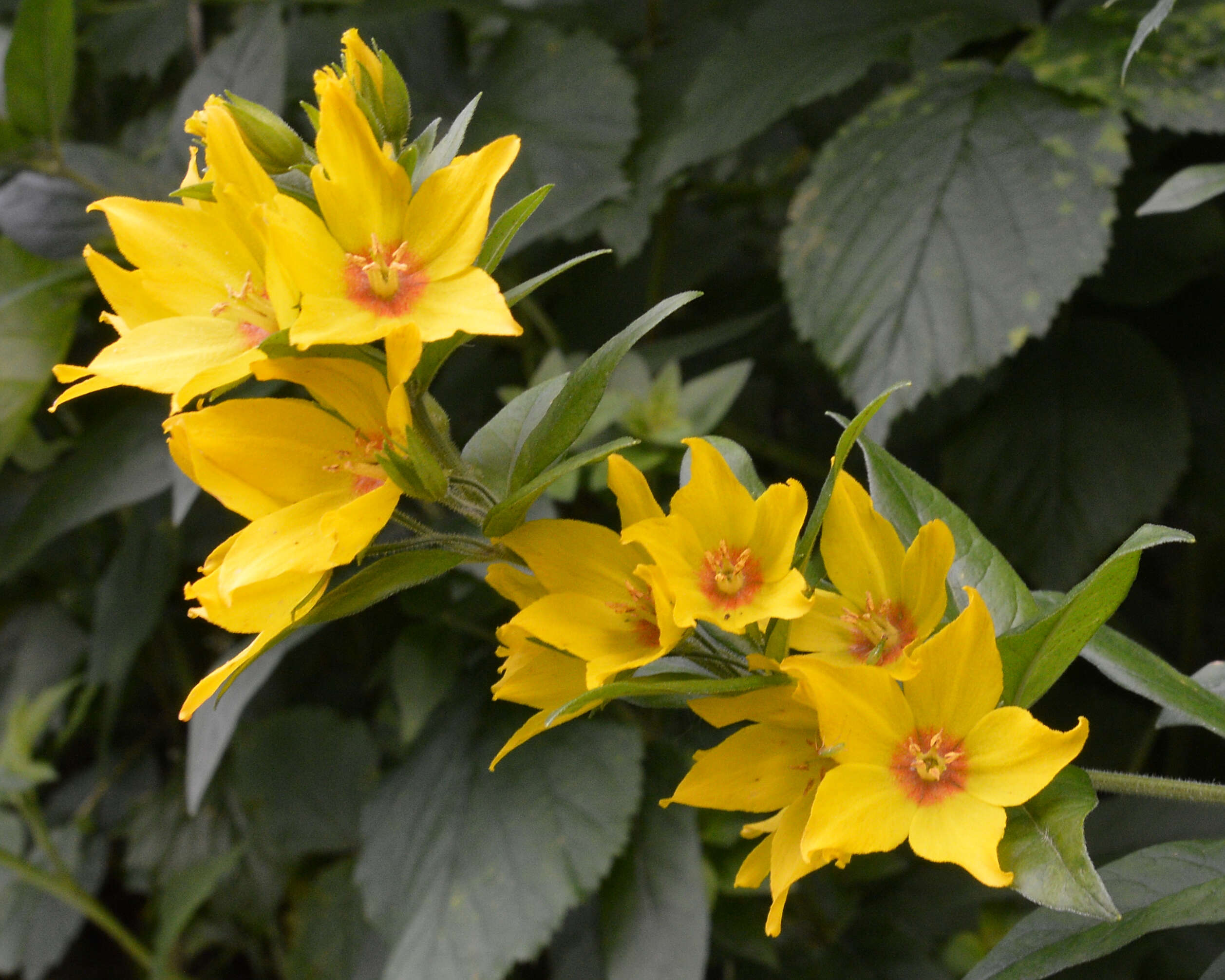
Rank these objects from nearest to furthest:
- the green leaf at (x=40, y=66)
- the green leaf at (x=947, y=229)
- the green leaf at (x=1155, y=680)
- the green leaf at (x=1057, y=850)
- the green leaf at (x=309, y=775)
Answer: the green leaf at (x=1057, y=850)
the green leaf at (x=1155, y=680)
the green leaf at (x=947, y=229)
the green leaf at (x=40, y=66)
the green leaf at (x=309, y=775)

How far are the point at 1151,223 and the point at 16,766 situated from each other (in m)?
1.16

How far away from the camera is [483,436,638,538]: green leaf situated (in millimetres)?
344

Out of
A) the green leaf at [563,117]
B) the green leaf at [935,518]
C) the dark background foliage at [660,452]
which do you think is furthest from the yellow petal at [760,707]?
the green leaf at [563,117]

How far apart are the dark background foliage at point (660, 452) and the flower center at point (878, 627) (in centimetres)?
34

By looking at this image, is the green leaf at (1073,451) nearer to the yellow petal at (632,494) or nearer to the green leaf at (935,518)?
the green leaf at (935,518)

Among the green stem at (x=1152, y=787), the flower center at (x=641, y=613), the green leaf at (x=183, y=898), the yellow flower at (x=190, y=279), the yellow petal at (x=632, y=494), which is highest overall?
the yellow flower at (x=190, y=279)

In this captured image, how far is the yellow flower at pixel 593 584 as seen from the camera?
0.37 meters

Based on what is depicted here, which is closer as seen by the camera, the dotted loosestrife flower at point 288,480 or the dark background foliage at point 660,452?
the dotted loosestrife flower at point 288,480

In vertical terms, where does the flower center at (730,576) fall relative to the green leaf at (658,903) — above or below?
above

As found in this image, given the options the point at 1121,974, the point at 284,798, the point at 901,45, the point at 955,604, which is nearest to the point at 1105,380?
the point at 901,45

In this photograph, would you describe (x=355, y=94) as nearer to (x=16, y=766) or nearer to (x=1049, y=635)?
(x=1049, y=635)

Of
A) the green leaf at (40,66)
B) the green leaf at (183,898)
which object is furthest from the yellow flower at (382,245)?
the green leaf at (183,898)

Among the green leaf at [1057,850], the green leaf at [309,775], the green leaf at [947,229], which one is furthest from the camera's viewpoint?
the green leaf at [309,775]

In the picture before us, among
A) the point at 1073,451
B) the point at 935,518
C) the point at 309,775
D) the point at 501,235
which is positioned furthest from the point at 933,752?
the point at 309,775
